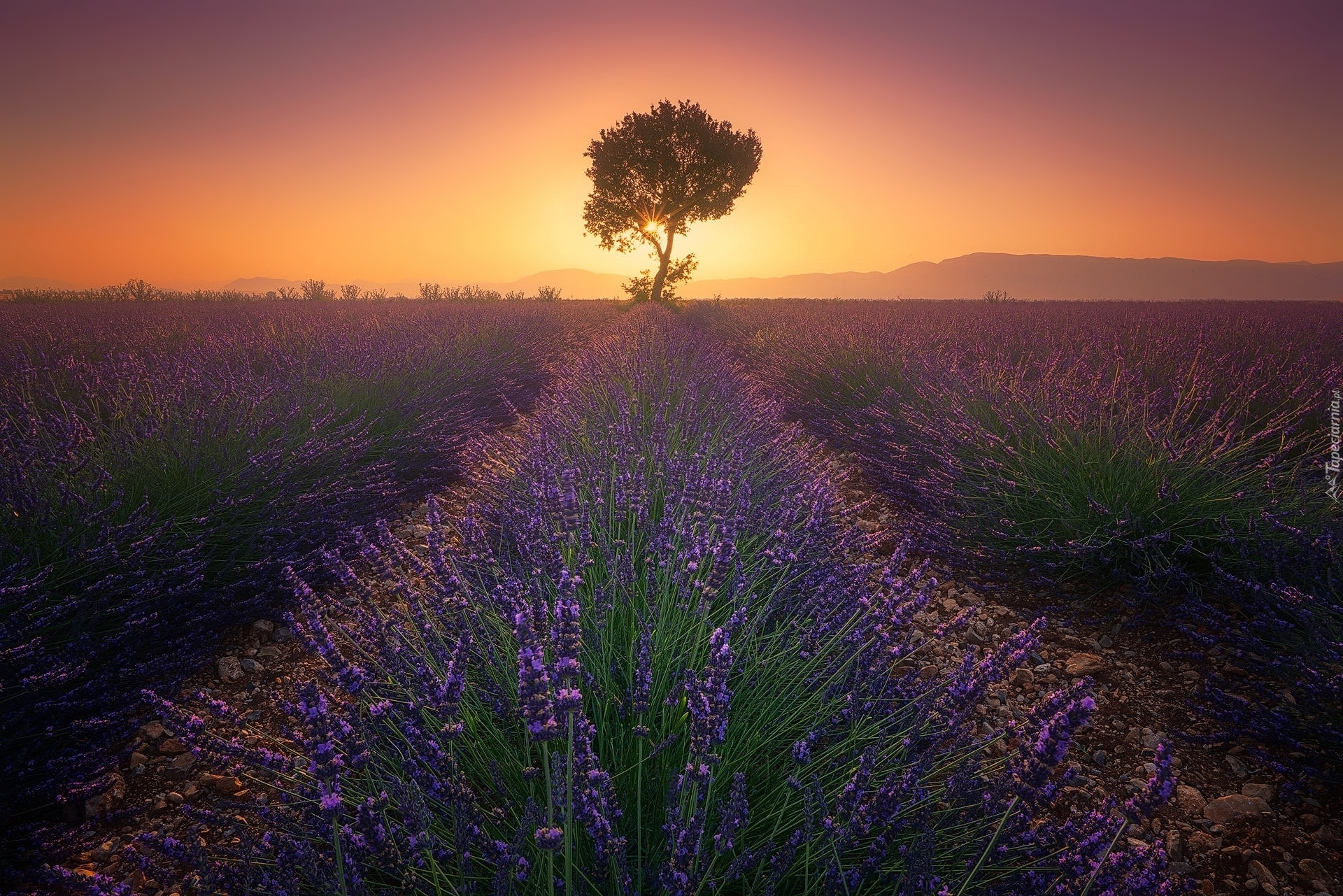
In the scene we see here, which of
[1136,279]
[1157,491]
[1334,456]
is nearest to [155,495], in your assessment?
[1157,491]

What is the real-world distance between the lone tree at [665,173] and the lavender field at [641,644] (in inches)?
750

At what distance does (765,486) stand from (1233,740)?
1.92 metres

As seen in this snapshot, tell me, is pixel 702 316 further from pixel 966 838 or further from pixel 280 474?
pixel 966 838

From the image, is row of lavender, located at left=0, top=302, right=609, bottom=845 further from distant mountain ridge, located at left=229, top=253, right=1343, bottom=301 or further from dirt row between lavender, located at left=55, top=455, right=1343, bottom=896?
distant mountain ridge, located at left=229, top=253, right=1343, bottom=301

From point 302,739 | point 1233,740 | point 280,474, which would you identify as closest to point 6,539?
point 280,474

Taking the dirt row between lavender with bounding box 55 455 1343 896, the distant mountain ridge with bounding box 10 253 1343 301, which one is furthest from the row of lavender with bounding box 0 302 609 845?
the distant mountain ridge with bounding box 10 253 1343 301

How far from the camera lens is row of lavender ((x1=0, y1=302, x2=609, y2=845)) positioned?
1.60 meters

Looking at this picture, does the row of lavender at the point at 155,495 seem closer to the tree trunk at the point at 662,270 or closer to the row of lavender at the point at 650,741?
the row of lavender at the point at 650,741

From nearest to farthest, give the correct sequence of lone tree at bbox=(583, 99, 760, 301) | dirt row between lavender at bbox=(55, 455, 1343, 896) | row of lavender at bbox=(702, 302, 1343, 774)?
1. dirt row between lavender at bbox=(55, 455, 1343, 896)
2. row of lavender at bbox=(702, 302, 1343, 774)
3. lone tree at bbox=(583, 99, 760, 301)

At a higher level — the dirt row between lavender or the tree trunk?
the tree trunk

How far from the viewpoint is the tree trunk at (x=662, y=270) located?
22.2 metres

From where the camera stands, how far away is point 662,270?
2264cm

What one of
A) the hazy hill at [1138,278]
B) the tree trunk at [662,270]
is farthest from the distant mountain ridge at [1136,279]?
the tree trunk at [662,270]

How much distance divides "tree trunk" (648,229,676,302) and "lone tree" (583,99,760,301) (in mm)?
49
